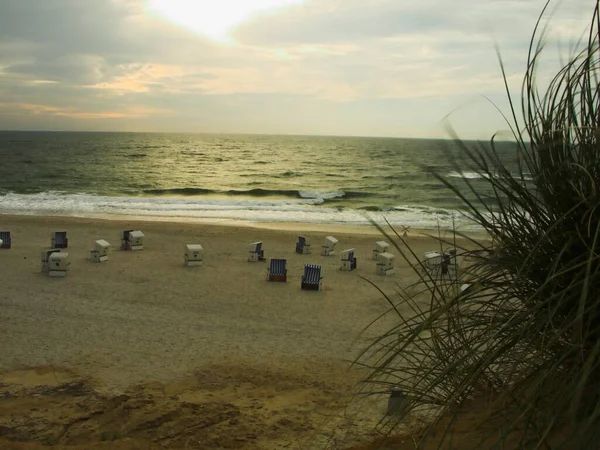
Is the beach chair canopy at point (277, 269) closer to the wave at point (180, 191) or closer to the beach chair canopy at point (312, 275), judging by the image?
the beach chair canopy at point (312, 275)

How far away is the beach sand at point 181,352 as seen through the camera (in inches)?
249

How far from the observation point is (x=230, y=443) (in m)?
5.96

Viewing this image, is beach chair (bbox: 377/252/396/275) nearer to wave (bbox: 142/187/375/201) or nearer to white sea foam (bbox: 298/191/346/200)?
white sea foam (bbox: 298/191/346/200)

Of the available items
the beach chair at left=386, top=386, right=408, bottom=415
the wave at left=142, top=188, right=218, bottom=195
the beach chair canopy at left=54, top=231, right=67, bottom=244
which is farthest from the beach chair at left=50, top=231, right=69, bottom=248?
the wave at left=142, top=188, right=218, bottom=195

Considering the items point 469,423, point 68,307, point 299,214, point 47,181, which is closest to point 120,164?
point 47,181

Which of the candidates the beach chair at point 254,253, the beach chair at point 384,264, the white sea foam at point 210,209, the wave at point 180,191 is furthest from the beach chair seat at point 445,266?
the wave at point 180,191

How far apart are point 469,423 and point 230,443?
375cm

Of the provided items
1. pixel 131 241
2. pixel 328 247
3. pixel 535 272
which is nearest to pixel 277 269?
pixel 328 247

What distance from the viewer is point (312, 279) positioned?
1320 cm

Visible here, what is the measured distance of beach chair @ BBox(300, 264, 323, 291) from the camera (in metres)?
13.1

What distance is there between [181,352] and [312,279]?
185 inches

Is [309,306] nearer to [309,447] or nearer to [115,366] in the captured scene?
[115,366]

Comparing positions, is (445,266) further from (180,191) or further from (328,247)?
(180,191)

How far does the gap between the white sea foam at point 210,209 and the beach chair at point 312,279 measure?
13296 millimetres
